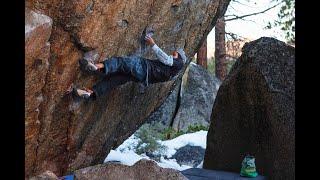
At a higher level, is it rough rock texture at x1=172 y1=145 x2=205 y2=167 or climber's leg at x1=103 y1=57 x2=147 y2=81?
climber's leg at x1=103 y1=57 x2=147 y2=81

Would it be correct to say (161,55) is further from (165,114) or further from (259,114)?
(165,114)

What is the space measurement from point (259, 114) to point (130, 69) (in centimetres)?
240

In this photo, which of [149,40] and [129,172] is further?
[149,40]

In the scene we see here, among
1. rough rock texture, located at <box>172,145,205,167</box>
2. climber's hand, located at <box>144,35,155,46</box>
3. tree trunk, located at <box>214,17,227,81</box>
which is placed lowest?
rough rock texture, located at <box>172,145,205,167</box>

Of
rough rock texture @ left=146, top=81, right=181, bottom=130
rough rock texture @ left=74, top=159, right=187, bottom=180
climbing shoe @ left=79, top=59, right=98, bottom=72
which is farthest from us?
rough rock texture @ left=146, top=81, right=181, bottom=130

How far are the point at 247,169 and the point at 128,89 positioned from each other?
2.29 metres

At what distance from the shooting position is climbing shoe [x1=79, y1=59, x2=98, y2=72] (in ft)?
19.3

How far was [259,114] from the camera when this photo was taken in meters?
7.29

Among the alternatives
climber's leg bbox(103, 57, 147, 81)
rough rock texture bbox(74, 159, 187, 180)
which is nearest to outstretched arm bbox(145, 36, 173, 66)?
climber's leg bbox(103, 57, 147, 81)

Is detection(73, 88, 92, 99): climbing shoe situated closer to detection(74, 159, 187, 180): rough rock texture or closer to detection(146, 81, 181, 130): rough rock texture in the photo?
detection(74, 159, 187, 180): rough rock texture

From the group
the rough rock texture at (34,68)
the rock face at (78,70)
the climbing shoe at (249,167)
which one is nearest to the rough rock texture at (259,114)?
the climbing shoe at (249,167)

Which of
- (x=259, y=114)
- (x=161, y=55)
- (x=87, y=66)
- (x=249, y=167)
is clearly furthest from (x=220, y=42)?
(x=87, y=66)

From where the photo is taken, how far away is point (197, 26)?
26.6 feet

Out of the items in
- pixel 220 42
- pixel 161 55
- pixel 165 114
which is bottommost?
pixel 165 114
